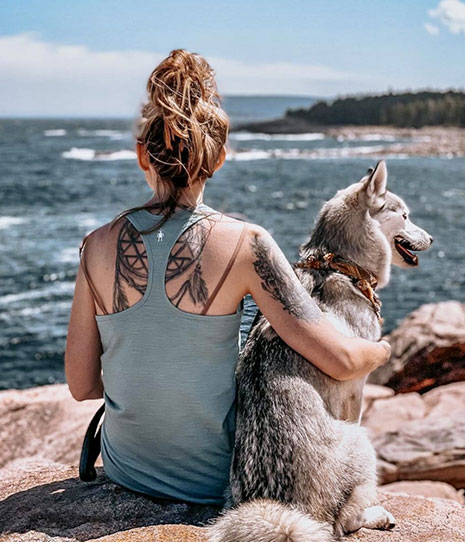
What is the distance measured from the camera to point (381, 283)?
14.3 ft

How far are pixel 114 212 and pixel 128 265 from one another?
1251 inches

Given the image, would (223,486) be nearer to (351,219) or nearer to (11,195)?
(351,219)

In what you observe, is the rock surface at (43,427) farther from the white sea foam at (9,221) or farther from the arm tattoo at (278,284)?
the white sea foam at (9,221)

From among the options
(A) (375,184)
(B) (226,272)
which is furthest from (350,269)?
(B) (226,272)

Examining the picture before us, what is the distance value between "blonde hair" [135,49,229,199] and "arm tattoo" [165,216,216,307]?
237 millimetres

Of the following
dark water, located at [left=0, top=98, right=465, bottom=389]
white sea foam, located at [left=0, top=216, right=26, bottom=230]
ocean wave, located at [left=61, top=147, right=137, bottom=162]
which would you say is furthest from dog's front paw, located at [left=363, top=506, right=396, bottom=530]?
ocean wave, located at [left=61, top=147, right=137, bottom=162]

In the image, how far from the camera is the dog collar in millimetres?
3941

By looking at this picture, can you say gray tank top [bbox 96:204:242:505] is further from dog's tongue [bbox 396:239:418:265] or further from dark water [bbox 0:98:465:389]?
dog's tongue [bbox 396:239:418:265]

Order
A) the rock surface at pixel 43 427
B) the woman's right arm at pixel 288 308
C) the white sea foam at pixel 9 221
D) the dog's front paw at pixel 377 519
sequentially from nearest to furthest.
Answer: the woman's right arm at pixel 288 308 < the dog's front paw at pixel 377 519 < the rock surface at pixel 43 427 < the white sea foam at pixel 9 221

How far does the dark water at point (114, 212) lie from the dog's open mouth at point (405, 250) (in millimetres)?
1282

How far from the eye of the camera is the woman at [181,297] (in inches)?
120

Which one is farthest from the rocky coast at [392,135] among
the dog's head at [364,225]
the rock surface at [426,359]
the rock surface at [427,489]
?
the dog's head at [364,225]

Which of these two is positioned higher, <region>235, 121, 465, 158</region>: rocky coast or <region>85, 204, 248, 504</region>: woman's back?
<region>235, 121, 465, 158</region>: rocky coast

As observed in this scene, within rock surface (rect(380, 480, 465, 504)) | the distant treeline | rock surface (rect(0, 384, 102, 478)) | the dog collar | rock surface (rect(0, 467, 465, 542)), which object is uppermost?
the distant treeline
